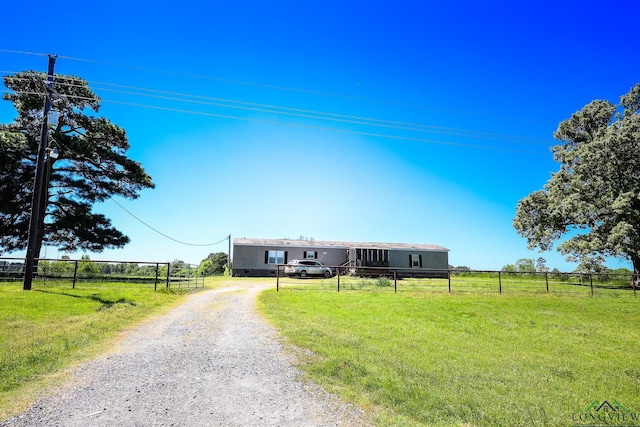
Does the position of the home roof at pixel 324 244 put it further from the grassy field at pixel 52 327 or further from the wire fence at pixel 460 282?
the grassy field at pixel 52 327

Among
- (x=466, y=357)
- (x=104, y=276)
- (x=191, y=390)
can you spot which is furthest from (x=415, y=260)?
(x=191, y=390)

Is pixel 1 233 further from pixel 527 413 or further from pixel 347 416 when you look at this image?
pixel 527 413

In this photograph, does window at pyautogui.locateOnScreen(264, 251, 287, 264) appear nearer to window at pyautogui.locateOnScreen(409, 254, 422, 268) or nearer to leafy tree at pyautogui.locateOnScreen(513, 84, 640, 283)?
window at pyautogui.locateOnScreen(409, 254, 422, 268)

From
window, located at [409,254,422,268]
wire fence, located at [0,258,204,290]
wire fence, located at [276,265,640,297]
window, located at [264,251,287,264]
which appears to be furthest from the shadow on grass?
window, located at [409,254,422,268]

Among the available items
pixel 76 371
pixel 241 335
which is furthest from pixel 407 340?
pixel 76 371

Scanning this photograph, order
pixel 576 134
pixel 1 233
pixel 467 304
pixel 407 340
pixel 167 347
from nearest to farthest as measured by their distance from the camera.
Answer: pixel 167 347 → pixel 407 340 → pixel 467 304 → pixel 1 233 → pixel 576 134

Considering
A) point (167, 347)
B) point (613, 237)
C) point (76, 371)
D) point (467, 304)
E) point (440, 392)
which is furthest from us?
point (613, 237)

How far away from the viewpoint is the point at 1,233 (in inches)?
891

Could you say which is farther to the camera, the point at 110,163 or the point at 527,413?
the point at 110,163

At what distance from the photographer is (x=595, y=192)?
1076 inches

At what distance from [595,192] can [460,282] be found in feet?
41.4

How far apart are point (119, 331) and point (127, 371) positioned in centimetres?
349

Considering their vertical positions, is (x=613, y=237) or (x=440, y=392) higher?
(x=613, y=237)

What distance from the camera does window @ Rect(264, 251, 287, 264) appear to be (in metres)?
33.1
